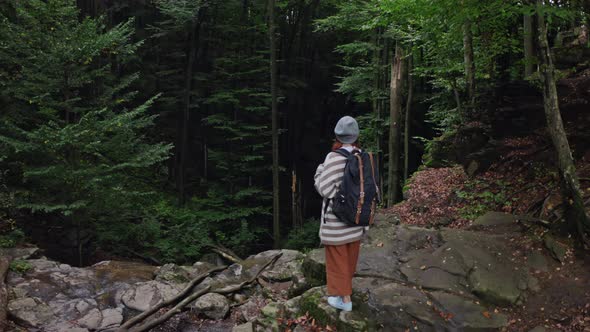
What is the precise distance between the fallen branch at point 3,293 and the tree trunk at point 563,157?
9.00 m

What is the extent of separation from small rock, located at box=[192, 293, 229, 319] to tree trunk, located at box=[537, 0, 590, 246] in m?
6.23

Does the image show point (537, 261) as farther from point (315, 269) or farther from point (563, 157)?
point (315, 269)

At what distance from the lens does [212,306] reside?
752 cm

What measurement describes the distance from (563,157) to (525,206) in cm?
192

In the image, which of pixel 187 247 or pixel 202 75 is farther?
pixel 202 75

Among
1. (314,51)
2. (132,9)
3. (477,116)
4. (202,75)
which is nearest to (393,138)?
(477,116)

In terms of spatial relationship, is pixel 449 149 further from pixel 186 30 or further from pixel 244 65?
pixel 186 30

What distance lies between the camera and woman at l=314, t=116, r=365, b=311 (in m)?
3.79

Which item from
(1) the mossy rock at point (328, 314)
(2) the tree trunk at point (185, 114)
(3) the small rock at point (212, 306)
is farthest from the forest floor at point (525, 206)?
(2) the tree trunk at point (185, 114)

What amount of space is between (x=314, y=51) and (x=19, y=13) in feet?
60.1

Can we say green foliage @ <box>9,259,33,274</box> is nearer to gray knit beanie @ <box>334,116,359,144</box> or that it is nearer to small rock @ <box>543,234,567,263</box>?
gray knit beanie @ <box>334,116,359,144</box>

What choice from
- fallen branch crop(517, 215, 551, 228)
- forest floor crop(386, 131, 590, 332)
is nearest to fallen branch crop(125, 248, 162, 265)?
forest floor crop(386, 131, 590, 332)

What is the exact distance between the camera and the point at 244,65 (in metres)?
20.7

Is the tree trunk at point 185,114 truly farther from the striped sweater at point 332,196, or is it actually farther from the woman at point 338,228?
the striped sweater at point 332,196
